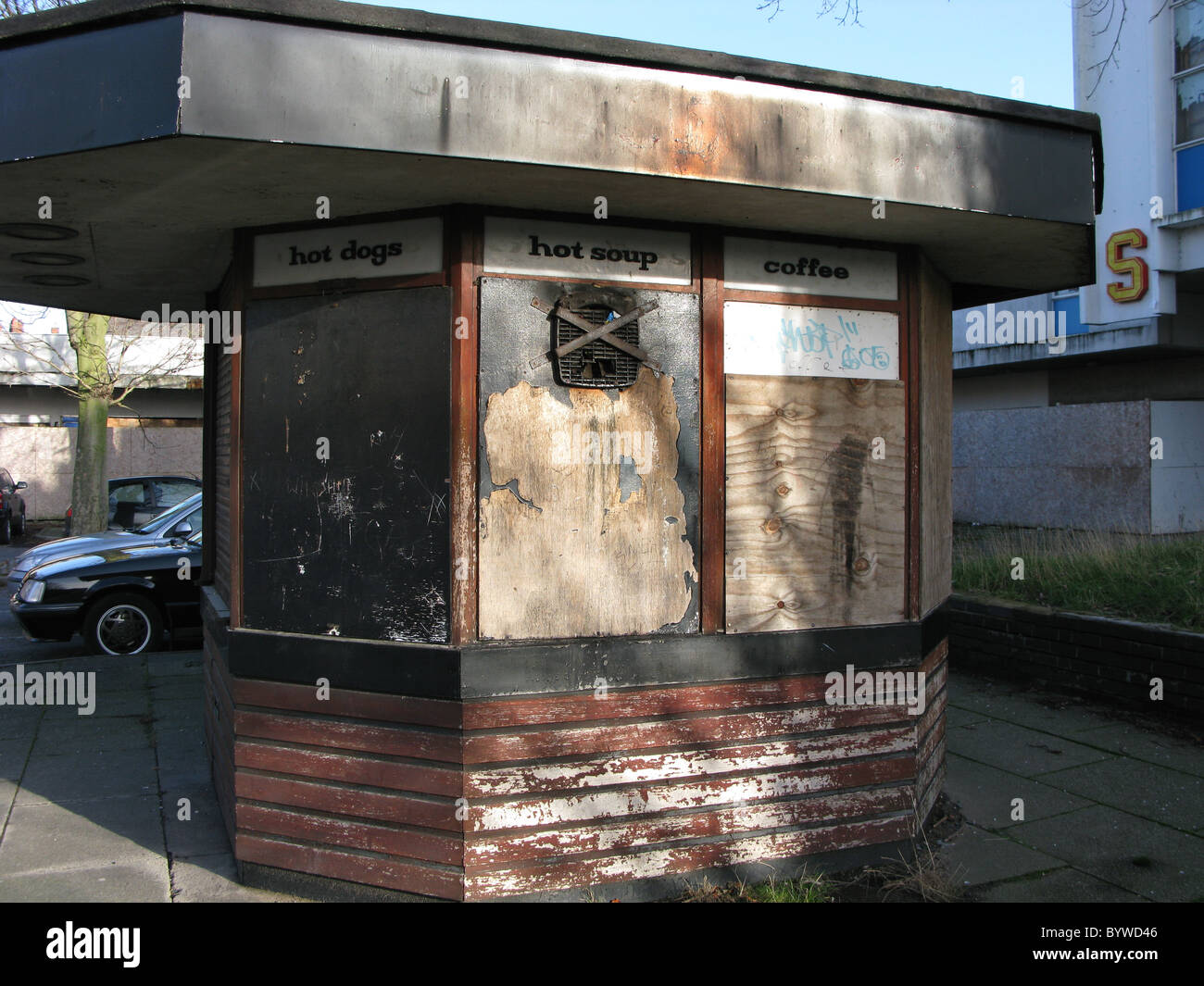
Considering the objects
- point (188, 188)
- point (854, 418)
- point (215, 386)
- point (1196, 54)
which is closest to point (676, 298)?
point (854, 418)

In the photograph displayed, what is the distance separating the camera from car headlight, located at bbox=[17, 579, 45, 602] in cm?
917

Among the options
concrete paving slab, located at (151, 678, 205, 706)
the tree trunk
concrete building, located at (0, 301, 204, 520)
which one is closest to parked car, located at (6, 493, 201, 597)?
concrete paving slab, located at (151, 678, 205, 706)

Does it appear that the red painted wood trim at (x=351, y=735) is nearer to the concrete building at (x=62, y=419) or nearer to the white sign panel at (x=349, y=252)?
the white sign panel at (x=349, y=252)

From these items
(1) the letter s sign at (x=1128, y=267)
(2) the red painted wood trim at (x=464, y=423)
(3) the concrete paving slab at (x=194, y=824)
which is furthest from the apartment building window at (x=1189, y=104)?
(3) the concrete paving slab at (x=194, y=824)

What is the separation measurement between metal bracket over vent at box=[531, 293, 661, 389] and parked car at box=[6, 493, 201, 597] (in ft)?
23.1

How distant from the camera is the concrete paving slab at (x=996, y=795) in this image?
525cm

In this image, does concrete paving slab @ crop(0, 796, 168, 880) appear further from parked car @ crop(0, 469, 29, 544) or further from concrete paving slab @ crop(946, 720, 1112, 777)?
parked car @ crop(0, 469, 29, 544)

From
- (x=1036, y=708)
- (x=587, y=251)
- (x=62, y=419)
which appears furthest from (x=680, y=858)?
(x=62, y=419)

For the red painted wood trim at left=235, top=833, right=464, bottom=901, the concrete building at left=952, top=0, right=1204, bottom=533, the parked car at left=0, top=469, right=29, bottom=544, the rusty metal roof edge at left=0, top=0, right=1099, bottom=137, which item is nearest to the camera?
the rusty metal roof edge at left=0, top=0, right=1099, bottom=137

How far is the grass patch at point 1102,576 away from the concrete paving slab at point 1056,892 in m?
3.23

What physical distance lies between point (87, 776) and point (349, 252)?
12.7 ft

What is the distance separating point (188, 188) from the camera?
3.79 m
